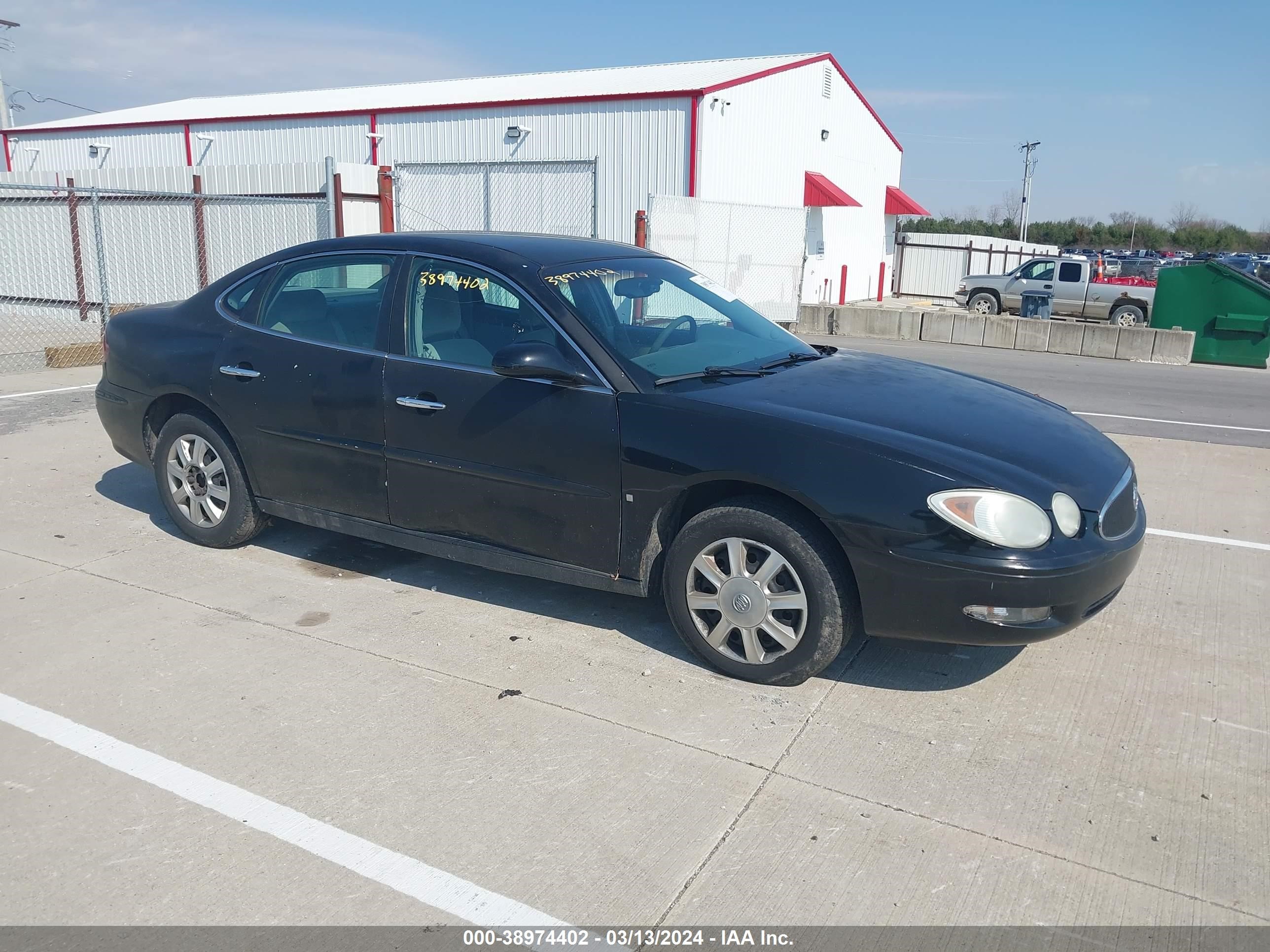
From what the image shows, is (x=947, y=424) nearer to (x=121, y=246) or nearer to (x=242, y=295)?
(x=242, y=295)

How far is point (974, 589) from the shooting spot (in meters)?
3.58

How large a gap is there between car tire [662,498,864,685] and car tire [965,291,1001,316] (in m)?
21.9

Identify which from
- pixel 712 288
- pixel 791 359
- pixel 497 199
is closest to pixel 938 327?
pixel 497 199

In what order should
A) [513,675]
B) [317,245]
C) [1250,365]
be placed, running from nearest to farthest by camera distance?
1. [513,675]
2. [317,245]
3. [1250,365]

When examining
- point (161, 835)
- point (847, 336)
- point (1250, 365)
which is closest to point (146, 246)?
point (847, 336)

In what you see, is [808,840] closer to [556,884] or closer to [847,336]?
[556,884]

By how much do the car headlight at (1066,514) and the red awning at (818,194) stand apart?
81.4 ft

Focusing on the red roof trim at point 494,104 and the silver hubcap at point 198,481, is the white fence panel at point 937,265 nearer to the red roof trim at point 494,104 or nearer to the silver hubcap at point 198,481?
the red roof trim at point 494,104

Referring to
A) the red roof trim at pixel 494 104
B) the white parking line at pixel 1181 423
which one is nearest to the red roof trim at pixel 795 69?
the red roof trim at pixel 494 104

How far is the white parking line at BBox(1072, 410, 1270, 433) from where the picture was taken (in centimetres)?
1018

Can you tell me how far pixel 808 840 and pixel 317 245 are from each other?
3.82 metres

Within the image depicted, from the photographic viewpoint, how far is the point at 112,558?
549cm

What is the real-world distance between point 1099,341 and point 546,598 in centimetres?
1489

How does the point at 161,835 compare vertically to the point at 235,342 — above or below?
below
